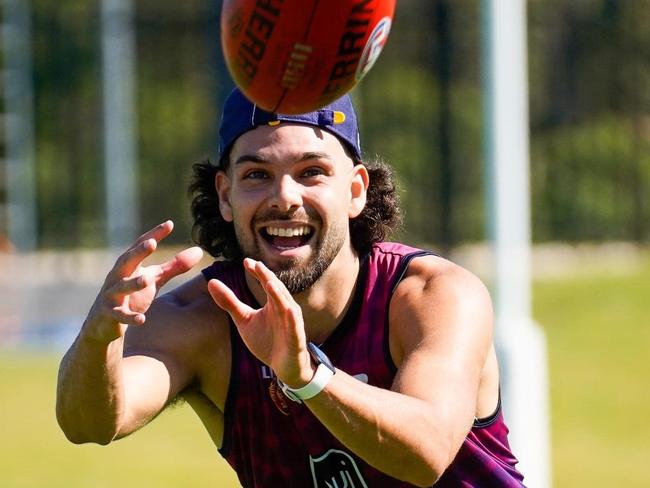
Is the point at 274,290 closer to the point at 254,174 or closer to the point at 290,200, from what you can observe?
the point at 290,200

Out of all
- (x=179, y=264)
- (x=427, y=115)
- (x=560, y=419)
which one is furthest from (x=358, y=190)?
(x=427, y=115)

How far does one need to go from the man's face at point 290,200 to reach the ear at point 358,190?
0.18m

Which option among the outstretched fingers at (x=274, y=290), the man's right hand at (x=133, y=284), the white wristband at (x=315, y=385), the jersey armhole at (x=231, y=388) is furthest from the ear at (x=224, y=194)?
the white wristband at (x=315, y=385)

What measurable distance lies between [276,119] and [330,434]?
0.96 m

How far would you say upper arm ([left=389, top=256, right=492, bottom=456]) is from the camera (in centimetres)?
394

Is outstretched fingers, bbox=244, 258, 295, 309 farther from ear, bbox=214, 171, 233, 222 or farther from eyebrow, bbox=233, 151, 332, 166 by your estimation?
Result: ear, bbox=214, 171, 233, 222

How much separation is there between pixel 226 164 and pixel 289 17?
0.81 meters

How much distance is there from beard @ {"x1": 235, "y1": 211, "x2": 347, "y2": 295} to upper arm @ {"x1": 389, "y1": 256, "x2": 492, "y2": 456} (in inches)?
9.6

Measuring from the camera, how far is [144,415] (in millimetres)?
4371

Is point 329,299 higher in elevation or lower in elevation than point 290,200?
lower

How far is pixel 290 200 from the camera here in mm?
4281

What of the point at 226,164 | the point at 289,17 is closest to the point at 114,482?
the point at 226,164

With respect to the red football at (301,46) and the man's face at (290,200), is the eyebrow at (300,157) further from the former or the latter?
the red football at (301,46)

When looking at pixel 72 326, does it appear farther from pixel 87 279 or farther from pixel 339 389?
pixel 339 389
